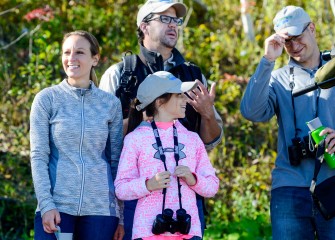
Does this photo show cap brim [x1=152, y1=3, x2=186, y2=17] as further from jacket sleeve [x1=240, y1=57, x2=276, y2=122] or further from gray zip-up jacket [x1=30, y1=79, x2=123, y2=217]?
gray zip-up jacket [x1=30, y1=79, x2=123, y2=217]

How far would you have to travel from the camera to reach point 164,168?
4.74 metres

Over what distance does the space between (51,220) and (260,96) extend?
1.65 meters

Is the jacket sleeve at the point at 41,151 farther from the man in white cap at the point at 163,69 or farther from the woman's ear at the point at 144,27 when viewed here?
the woman's ear at the point at 144,27

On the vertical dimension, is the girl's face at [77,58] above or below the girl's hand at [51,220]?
above

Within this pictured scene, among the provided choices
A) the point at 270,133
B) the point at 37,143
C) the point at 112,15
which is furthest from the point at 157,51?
the point at 112,15

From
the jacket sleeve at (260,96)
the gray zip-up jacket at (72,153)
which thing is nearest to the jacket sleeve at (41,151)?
the gray zip-up jacket at (72,153)

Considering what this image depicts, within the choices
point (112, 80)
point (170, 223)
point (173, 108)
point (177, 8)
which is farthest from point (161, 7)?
point (170, 223)

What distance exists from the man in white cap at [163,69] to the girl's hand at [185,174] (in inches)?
18.2

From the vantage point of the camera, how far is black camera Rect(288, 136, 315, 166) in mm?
5211

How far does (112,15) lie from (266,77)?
616 cm

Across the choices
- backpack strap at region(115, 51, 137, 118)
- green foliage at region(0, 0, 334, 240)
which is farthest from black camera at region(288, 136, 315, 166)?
green foliage at region(0, 0, 334, 240)

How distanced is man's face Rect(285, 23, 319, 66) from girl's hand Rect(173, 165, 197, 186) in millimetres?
1336

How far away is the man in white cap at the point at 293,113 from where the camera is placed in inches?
205

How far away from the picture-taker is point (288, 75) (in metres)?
5.54
